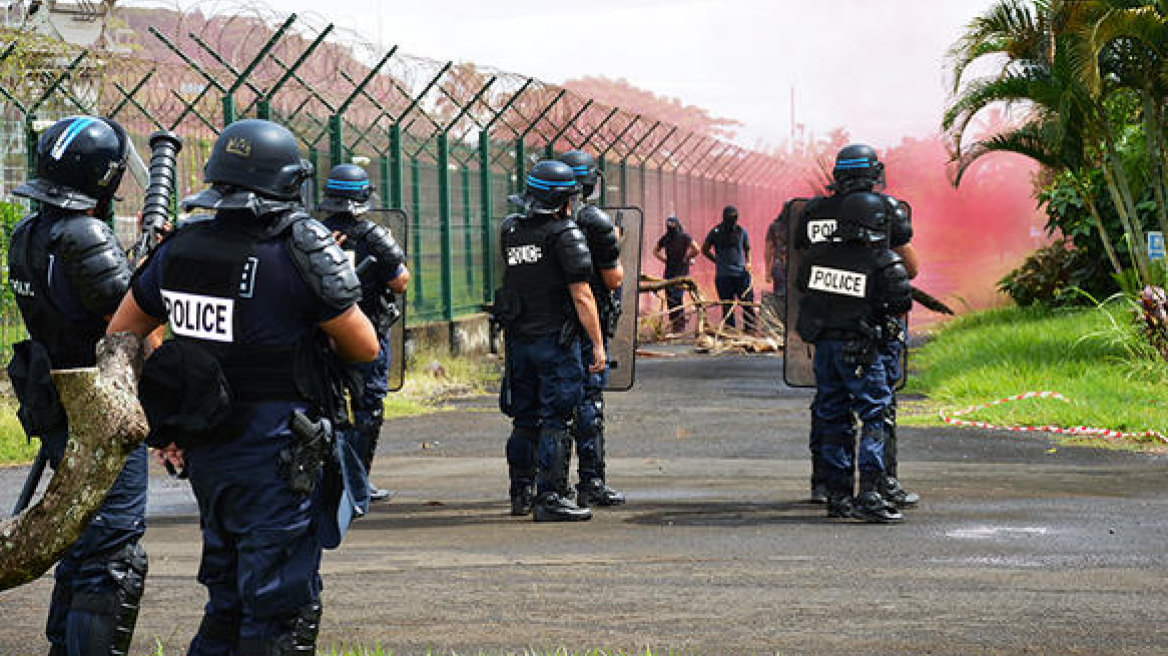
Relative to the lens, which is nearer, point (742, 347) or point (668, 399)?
point (668, 399)

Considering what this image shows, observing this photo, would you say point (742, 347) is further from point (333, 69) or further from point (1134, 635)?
point (1134, 635)

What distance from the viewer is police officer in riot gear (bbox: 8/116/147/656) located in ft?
15.5

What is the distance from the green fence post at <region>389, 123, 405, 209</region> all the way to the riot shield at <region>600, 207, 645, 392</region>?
6.53 meters

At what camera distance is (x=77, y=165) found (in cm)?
497

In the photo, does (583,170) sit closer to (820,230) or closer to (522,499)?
(820,230)

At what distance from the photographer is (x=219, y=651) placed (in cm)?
438

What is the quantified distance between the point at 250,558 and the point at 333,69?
10.7 meters

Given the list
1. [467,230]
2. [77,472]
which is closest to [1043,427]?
[467,230]

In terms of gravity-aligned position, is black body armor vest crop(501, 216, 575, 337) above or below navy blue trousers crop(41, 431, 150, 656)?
above

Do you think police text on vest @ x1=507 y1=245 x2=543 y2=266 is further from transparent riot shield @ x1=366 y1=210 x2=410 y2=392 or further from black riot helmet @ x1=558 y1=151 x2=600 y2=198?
transparent riot shield @ x1=366 y1=210 x2=410 y2=392

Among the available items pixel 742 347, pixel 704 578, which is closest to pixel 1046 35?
pixel 742 347

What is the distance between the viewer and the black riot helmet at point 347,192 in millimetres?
8430

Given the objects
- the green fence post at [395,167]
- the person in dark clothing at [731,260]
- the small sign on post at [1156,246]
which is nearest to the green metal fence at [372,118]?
the green fence post at [395,167]

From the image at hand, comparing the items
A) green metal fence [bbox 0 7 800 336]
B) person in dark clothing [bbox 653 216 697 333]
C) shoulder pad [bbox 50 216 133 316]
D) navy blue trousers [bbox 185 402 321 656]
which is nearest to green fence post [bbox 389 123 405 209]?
green metal fence [bbox 0 7 800 336]
